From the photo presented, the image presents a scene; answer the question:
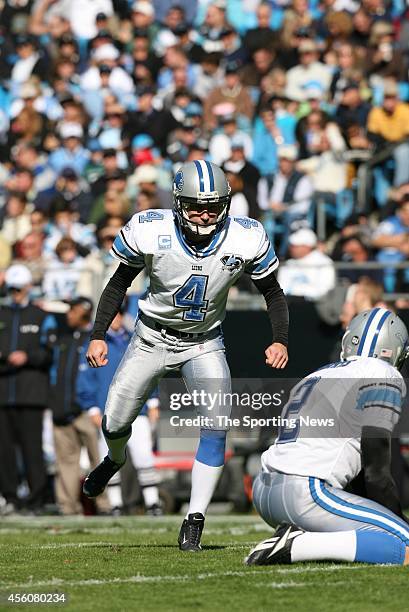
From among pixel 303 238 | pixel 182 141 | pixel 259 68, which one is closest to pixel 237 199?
pixel 303 238

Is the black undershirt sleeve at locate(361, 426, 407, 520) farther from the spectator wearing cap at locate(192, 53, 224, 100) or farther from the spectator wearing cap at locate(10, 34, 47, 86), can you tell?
the spectator wearing cap at locate(10, 34, 47, 86)

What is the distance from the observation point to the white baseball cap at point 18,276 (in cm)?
1242

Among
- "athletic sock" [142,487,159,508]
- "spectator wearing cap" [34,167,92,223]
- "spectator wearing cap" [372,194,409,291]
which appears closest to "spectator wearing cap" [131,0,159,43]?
"spectator wearing cap" [34,167,92,223]

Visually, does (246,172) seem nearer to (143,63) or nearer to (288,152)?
(288,152)

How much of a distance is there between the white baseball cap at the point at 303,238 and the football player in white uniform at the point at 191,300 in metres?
5.13

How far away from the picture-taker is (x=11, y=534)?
9320 millimetres

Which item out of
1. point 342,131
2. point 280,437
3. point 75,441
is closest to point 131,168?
point 342,131

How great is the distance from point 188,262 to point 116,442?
1111 mm

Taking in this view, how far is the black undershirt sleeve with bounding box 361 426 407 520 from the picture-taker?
→ 5879 mm

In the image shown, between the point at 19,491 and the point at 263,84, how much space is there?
5.77m

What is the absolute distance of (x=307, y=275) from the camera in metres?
12.2

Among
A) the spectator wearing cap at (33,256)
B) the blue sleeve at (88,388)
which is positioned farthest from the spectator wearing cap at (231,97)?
the blue sleeve at (88,388)

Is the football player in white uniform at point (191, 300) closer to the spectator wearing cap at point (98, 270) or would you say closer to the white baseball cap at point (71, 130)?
the spectator wearing cap at point (98, 270)

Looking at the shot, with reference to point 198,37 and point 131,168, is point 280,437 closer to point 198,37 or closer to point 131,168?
point 131,168
